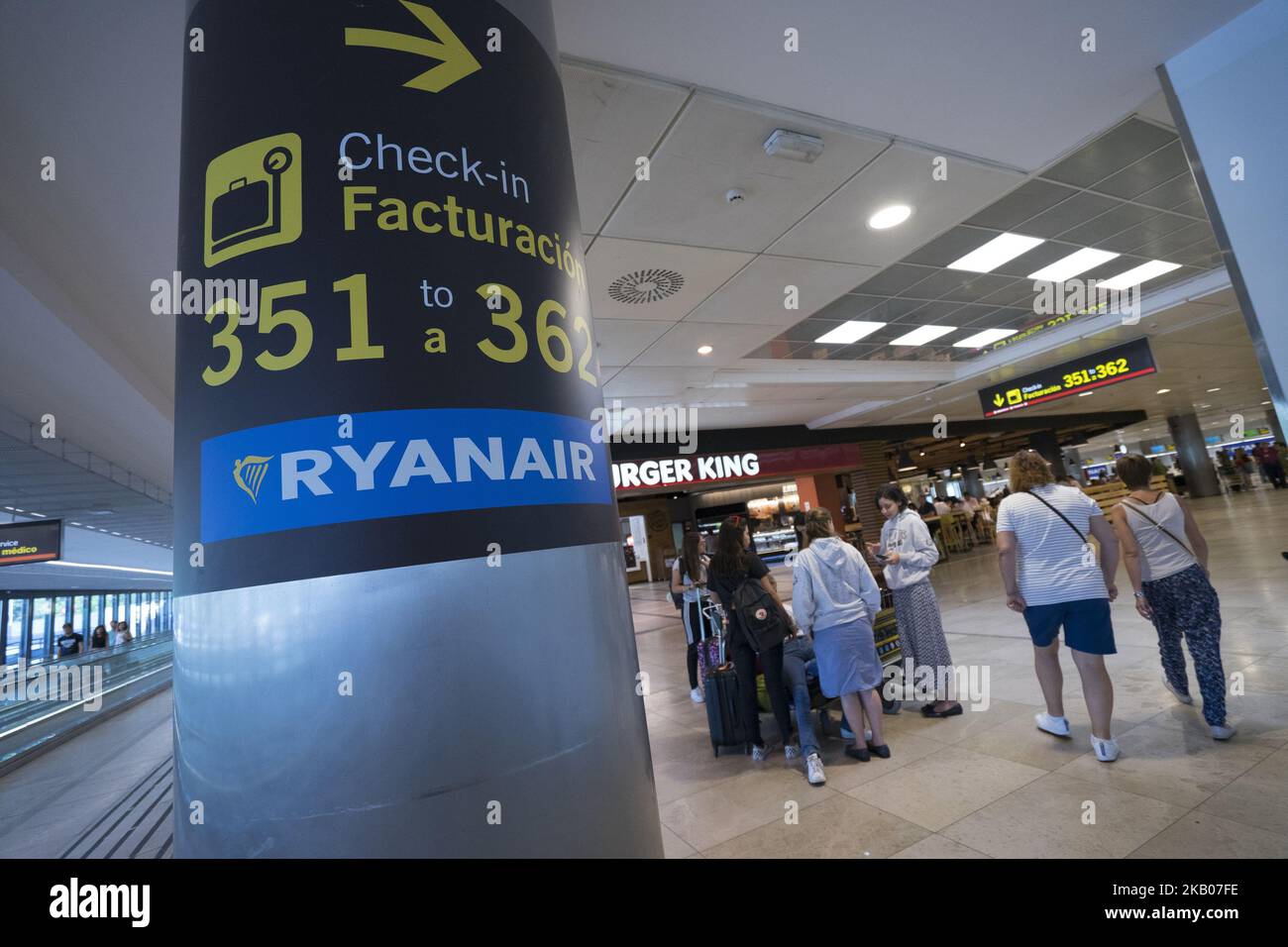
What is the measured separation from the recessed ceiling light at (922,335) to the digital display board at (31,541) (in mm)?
12638

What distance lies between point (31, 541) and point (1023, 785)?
1260cm

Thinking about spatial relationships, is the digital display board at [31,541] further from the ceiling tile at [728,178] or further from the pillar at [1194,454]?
the pillar at [1194,454]

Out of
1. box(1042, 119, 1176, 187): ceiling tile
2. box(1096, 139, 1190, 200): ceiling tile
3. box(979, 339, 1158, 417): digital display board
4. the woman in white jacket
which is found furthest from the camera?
box(979, 339, 1158, 417): digital display board

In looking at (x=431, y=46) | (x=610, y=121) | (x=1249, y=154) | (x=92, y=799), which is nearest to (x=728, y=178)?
(x=610, y=121)

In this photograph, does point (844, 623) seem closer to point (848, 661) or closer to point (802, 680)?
point (848, 661)


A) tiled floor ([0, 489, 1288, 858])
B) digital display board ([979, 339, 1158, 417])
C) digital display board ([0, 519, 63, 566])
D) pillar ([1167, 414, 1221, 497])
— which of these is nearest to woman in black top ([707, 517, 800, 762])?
tiled floor ([0, 489, 1288, 858])

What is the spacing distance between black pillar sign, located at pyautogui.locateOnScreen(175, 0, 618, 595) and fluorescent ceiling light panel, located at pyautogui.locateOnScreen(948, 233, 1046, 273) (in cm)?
534

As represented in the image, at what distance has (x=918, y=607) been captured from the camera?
3635 mm

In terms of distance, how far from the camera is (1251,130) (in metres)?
2.71

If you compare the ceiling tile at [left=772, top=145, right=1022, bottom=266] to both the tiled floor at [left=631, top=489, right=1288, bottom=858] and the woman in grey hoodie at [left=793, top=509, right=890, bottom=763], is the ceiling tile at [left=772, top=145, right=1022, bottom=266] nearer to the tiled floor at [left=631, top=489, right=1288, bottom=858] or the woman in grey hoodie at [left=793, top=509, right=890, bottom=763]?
the woman in grey hoodie at [left=793, top=509, right=890, bottom=763]

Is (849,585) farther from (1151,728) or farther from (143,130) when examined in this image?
(143,130)

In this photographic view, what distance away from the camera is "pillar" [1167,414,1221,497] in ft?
65.4

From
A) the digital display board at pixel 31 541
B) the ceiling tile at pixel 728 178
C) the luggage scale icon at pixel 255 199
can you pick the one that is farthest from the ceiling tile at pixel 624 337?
the digital display board at pixel 31 541
